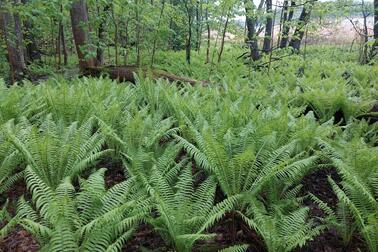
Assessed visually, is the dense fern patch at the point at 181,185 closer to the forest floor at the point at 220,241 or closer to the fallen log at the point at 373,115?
the forest floor at the point at 220,241

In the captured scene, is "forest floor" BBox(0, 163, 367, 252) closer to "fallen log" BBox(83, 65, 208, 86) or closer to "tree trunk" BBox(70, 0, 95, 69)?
"fallen log" BBox(83, 65, 208, 86)

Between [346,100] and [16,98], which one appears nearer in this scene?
[16,98]

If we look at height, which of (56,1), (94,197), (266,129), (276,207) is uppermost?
(56,1)

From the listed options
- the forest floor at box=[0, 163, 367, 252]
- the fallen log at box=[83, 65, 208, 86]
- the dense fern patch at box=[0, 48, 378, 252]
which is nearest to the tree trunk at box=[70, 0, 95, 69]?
the fallen log at box=[83, 65, 208, 86]

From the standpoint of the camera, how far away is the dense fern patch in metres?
2.24

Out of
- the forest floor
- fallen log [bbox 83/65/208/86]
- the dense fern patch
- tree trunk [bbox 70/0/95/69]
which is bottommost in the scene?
the forest floor

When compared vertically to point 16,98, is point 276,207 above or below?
below

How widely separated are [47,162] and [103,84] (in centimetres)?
306

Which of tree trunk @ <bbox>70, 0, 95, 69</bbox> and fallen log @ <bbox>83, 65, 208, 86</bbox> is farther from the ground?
tree trunk @ <bbox>70, 0, 95, 69</bbox>

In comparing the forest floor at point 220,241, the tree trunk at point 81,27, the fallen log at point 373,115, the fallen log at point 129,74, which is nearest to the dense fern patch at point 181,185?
the forest floor at point 220,241

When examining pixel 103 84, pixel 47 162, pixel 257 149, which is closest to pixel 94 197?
pixel 47 162

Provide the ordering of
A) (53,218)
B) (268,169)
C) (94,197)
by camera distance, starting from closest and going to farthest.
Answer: (53,218)
(94,197)
(268,169)

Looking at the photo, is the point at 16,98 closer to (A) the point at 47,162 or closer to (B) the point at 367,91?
(A) the point at 47,162

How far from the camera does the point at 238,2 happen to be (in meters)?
8.94
